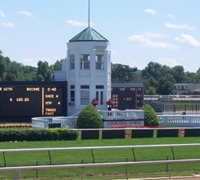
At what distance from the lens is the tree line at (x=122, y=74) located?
289ft

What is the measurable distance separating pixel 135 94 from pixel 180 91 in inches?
4106

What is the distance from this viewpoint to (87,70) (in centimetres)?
4141

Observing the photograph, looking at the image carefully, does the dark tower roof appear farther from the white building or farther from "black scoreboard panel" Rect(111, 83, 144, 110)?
"black scoreboard panel" Rect(111, 83, 144, 110)

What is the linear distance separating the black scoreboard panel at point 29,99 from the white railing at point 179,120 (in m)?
8.75

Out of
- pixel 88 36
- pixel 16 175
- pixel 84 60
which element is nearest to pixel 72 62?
pixel 84 60

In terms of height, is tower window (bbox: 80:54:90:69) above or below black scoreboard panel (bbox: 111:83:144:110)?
above

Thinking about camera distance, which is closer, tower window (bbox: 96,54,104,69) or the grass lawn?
the grass lawn

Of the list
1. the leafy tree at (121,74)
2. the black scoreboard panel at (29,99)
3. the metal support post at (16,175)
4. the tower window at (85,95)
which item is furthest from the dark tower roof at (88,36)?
the leafy tree at (121,74)

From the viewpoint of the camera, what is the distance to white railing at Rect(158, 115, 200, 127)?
4209 cm

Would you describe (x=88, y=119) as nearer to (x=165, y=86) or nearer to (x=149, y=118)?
(x=149, y=118)

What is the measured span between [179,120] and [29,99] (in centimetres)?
1258

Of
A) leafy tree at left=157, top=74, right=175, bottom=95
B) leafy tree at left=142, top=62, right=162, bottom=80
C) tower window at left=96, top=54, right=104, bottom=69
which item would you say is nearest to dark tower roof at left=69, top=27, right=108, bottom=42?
tower window at left=96, top=54, right=104, bottom=69

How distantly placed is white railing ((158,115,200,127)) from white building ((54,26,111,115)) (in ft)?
16.3

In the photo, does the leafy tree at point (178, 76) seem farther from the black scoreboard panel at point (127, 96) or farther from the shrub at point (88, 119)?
the shrub at point (88, 119)
